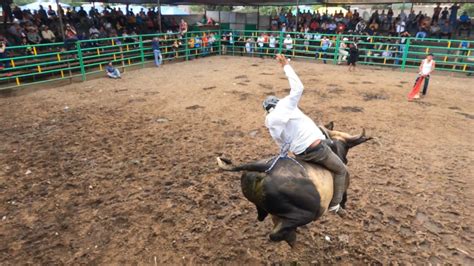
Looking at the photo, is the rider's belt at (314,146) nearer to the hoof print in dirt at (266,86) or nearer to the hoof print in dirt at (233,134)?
the hoof print in dirt at (233,134)

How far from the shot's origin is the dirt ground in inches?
145

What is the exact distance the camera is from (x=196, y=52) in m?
17.0

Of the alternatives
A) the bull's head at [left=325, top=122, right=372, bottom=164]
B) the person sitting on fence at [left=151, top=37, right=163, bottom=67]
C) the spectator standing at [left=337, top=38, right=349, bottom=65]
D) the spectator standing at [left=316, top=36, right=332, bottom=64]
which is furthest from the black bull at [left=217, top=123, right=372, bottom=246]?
the spectator standing at [left=316, top=36, right=332, bottom=64]

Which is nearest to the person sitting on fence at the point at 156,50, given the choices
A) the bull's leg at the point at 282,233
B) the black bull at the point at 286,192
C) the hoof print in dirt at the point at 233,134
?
the hoof print in dirt at the point at 233,134

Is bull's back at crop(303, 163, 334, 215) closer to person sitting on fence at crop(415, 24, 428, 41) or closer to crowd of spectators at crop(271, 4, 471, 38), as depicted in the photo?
crowd of spectators at crop(271, 4, 471, 38)

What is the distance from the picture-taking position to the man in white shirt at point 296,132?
2838mm

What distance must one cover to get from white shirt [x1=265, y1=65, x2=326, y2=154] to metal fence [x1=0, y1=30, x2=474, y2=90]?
32.2ft

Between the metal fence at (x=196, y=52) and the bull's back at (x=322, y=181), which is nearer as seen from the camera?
the bull's back at (x=322, y=181)

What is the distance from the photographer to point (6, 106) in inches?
348

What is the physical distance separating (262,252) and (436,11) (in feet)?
60.9

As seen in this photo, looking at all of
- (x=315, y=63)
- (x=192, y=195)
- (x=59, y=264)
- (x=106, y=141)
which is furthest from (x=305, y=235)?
(x=315, y=63)

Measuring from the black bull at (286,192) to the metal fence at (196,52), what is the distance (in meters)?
9.81

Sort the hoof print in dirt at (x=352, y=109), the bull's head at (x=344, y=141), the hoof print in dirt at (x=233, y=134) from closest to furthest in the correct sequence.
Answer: the bull's head at (x=344, y=141) < the hoof print in dirt at (x=233, y=134) < the hoof print in dirt at (x=352, y=109)

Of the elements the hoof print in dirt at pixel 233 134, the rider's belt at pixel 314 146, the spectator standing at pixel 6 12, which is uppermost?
the spectator standing at pixel 6 12
